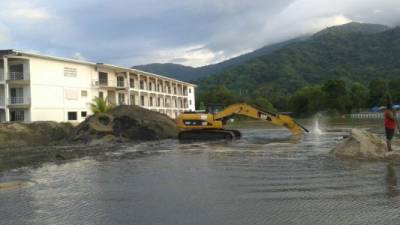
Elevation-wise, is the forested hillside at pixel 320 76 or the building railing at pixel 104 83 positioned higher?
the forested hillside at pixel 320 76

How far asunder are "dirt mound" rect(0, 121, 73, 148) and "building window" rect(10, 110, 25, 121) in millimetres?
8649

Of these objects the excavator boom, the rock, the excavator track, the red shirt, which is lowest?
the rock

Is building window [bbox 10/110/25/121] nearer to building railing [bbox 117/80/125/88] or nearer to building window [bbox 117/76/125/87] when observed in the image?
building railing [bbox 117/80/125/88]

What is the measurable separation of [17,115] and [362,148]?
4411 centimetres

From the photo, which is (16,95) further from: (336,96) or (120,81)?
(336,96)

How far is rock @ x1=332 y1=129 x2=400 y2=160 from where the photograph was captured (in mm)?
18395

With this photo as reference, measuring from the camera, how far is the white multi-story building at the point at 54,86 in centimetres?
5269

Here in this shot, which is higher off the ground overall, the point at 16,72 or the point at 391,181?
the point at 16,72

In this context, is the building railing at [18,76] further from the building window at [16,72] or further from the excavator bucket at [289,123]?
the excavator bucket at [289,123]

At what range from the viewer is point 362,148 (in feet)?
61.8

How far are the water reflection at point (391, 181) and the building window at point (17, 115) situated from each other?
46.0 metres

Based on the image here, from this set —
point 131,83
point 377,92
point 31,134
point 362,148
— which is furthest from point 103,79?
point 377,92

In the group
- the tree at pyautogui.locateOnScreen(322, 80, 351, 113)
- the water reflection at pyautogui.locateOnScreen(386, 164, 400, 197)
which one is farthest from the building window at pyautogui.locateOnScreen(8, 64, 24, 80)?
the tree at pyautogui.locateOnScreen(322, 80, 351, 113)

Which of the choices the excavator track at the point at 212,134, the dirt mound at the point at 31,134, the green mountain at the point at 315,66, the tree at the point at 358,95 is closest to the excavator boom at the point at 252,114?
the excavator track at the point at 212,134
